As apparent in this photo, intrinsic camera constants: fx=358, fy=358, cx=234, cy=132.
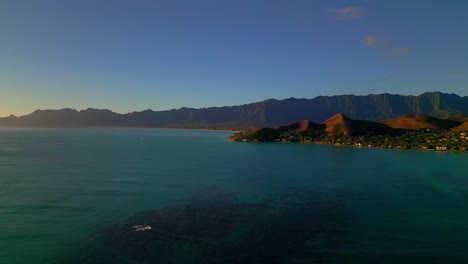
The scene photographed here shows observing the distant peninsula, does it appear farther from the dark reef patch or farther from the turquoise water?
the dark reef patch

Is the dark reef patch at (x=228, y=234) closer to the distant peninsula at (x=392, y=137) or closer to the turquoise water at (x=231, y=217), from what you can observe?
the turquoise water at (x=231, y=217)

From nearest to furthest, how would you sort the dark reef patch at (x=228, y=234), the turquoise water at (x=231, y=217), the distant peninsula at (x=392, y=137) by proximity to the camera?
the dark reef patch at (x=228, y=234) < the turquoise water at (x=231, y=217) < the distant peninsula at (x=392, y=137)

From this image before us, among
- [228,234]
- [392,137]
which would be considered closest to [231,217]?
[228,234]

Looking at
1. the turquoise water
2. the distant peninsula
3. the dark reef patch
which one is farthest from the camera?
the distant peninsula

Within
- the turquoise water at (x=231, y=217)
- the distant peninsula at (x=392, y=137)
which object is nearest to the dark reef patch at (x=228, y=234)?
the turquoise water at (x=231, y=217)

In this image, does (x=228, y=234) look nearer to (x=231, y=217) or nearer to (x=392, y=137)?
(x=231, y=217)

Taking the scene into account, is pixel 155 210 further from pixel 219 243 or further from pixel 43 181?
pixel 43 181

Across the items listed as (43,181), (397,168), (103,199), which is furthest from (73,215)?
(397,168)

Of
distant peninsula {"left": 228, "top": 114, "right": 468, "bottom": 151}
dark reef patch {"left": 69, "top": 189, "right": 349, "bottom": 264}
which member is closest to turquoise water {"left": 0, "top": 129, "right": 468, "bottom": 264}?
dark reef patch {"left": 69, "top": 189, "right": 349, "bottom": 264}

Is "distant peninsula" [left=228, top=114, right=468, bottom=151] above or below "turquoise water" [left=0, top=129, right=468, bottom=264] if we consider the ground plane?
above
